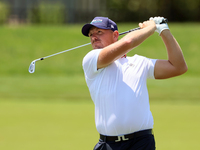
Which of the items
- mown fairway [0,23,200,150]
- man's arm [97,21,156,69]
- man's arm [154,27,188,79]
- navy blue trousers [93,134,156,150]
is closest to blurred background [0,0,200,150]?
mown fairway [0,23,200,150]

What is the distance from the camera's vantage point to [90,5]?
32.8 meters

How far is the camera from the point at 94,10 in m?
31.9

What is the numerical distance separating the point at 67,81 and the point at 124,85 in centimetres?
1365

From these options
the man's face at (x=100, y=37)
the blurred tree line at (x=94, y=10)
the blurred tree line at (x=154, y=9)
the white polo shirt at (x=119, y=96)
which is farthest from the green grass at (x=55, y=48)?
the white polo shirt at (x=119, y=96)

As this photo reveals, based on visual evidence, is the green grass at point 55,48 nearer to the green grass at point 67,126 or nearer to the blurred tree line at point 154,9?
the green grass at point 67,126

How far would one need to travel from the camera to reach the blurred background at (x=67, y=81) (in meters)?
7.59

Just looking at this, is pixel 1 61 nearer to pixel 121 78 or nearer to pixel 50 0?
pixel 50 0

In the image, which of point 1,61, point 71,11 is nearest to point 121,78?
point 1,61

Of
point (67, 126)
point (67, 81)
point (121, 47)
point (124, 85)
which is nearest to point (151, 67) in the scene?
point (124, 85)

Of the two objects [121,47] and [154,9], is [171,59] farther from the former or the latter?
[154,9]

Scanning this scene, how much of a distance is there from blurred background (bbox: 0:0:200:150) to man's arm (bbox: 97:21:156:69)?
11.4 feet

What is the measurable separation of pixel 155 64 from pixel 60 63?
1701cm

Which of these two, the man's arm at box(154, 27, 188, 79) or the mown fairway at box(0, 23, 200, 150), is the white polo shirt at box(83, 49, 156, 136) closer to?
the man's arm at box(154, 27, 188, 79)

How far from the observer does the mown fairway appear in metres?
7.34
